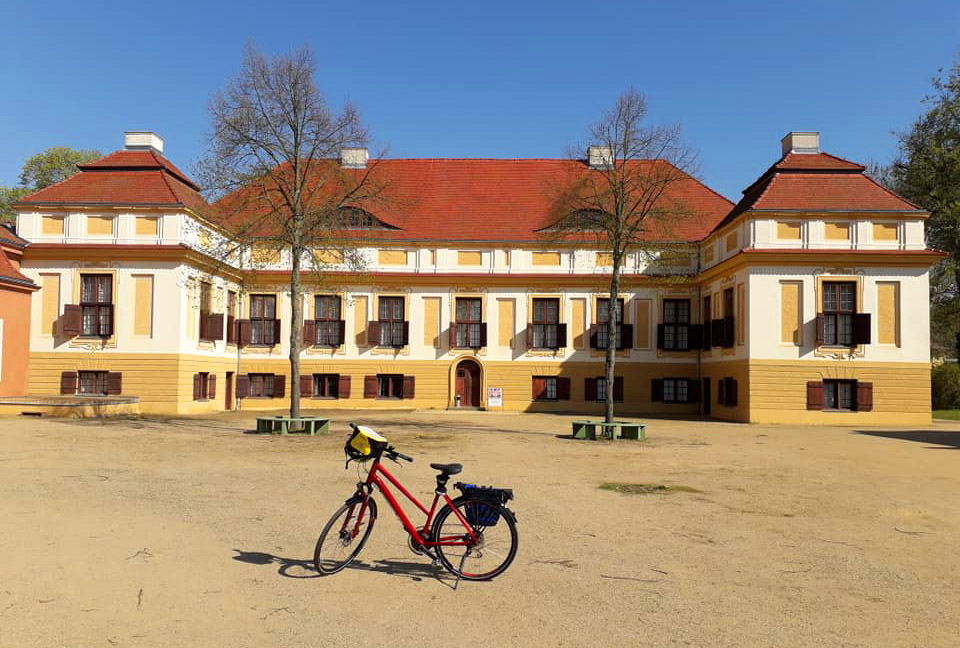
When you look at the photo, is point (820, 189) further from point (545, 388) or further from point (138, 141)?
point (138, 141)

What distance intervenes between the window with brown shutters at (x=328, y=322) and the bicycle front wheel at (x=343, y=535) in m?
27.5

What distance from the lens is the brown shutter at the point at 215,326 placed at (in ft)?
95.9

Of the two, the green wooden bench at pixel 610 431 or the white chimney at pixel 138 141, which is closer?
the green wooden bench at pixel 610 431

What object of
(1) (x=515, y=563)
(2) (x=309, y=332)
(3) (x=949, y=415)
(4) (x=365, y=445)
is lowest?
(3) (x=949, y=415)

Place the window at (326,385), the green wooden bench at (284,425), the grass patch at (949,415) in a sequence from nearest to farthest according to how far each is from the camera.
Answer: the green wooden bench at (284,425) → the grass patch at (949,415) → the window at (326,385)

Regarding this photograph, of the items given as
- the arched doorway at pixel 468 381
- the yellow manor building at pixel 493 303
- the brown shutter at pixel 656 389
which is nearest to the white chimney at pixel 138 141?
the yellow manor building at pixel 493 303

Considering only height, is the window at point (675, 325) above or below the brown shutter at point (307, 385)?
above

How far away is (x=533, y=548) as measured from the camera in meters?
7.62

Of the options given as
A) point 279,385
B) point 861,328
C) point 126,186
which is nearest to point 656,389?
point 861,328

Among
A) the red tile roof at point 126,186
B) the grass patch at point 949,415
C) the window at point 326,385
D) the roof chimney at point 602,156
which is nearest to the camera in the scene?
the roof chimney at point 602,156

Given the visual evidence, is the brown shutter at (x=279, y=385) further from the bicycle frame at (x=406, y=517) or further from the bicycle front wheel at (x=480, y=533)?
the bicycle front wheel at (x=480, y=533)

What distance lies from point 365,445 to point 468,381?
90.0ft

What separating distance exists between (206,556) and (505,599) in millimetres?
2942

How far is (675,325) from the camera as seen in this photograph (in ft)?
110
